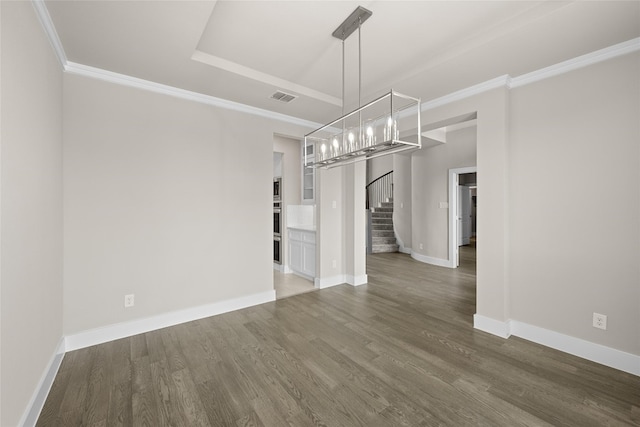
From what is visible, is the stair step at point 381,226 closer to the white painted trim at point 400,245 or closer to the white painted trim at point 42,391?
the white painted trim at point 400,245

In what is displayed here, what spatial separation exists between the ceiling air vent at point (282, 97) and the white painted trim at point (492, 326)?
10.9 ft

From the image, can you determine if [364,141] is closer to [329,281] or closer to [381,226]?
[329,281]

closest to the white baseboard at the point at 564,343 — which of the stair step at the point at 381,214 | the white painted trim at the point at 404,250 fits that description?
the white painted trim at the point at 404,250

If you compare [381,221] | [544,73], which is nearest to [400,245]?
[381,221]

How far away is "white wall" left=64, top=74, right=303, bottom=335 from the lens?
8.82 feet

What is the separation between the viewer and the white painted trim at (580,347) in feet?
Result: 7.55

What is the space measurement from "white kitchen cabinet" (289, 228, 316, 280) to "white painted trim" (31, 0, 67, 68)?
11.9 feet

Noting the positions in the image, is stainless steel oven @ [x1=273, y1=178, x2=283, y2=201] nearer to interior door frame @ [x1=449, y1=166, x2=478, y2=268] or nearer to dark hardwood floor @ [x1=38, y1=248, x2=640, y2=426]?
dark hardwood floor @ [x1=38, y1=248, x2=640, y2=426]

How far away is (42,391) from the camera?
1.92 metres

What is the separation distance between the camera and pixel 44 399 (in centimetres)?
193

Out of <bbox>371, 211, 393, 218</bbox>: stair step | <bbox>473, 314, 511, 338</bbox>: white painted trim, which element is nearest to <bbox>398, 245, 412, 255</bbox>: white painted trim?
<bbox>371, 211, 393, 218</bbox>: stair step

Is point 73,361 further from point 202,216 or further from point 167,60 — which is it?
point 167,60

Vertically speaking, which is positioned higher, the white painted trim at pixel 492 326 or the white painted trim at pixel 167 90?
the white painted trim at pixel 167 90

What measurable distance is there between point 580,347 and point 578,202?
4.35 ft
